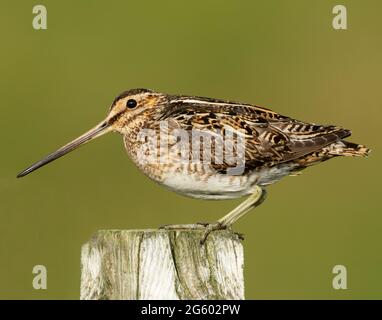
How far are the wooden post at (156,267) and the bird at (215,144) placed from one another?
0.95 metres

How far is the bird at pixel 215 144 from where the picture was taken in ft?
22.6

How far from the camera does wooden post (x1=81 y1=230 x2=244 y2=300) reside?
214 inches

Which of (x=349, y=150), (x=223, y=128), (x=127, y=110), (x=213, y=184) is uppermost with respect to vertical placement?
(x=127, y=110)

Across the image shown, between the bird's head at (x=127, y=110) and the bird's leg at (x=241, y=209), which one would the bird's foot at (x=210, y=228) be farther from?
the bird's head at (x=127, y=110)

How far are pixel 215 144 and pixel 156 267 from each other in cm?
163

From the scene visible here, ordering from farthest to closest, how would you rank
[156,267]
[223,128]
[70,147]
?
[70,147], [223,128], [156,267]

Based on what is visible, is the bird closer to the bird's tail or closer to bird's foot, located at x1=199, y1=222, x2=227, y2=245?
the bird's tail

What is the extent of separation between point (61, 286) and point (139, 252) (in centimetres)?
459

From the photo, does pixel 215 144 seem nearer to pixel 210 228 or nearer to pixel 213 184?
pixel 213 184

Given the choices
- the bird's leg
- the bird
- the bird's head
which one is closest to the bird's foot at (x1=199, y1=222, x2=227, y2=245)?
the bird's leg

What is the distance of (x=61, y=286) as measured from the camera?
9.91 metres

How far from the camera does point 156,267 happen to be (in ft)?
17.9

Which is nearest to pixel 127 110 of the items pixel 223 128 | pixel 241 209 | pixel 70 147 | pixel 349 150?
pixel 70 147

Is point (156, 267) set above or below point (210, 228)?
below
